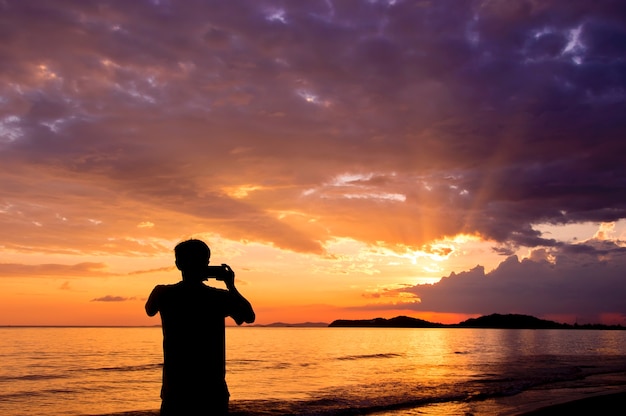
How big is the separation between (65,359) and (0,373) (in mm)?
13433

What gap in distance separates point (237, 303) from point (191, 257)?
1.68ft

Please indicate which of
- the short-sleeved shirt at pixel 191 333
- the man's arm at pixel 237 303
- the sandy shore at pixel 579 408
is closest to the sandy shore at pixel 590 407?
the sandy shore at pixel 579 408

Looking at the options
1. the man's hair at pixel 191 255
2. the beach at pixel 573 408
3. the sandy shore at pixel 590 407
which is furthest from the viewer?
the beach at pixel 573 408

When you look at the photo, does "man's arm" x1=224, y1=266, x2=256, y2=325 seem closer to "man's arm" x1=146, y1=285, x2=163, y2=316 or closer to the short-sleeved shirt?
the short-sleeved shirt

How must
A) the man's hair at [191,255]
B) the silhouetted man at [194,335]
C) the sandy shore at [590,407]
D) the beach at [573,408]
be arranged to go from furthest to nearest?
1. the beach at [573,408]
2. the sandy shore at [590,407]
3. the man's hair at [191,255]
4. the silhouetted man at [194,335]

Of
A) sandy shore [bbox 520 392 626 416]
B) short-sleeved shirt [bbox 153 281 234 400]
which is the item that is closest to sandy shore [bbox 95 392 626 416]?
sandy shore [bbox 520 392 626 416]

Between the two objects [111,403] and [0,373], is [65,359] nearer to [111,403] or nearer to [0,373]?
[0,373]

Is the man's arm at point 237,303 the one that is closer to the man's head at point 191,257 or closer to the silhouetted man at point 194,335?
the silhouetted man at point 194,335

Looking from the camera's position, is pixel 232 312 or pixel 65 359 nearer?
pixel 232 312

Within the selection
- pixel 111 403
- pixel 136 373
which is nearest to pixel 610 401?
pixel 111 403

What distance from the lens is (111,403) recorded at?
24.2m

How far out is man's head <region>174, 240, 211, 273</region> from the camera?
413 centimetres

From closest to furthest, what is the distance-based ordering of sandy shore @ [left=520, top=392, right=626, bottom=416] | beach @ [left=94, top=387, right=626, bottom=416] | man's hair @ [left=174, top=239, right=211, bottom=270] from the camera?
man's hair @ [left=174, top=239, right=211, bottom=270] < sandy shore @ [left=520, top=392, right=626, bottom=416] < beach @ [left=94, top=387, right=626, bottom=416]

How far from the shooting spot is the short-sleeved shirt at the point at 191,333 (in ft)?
13.3
